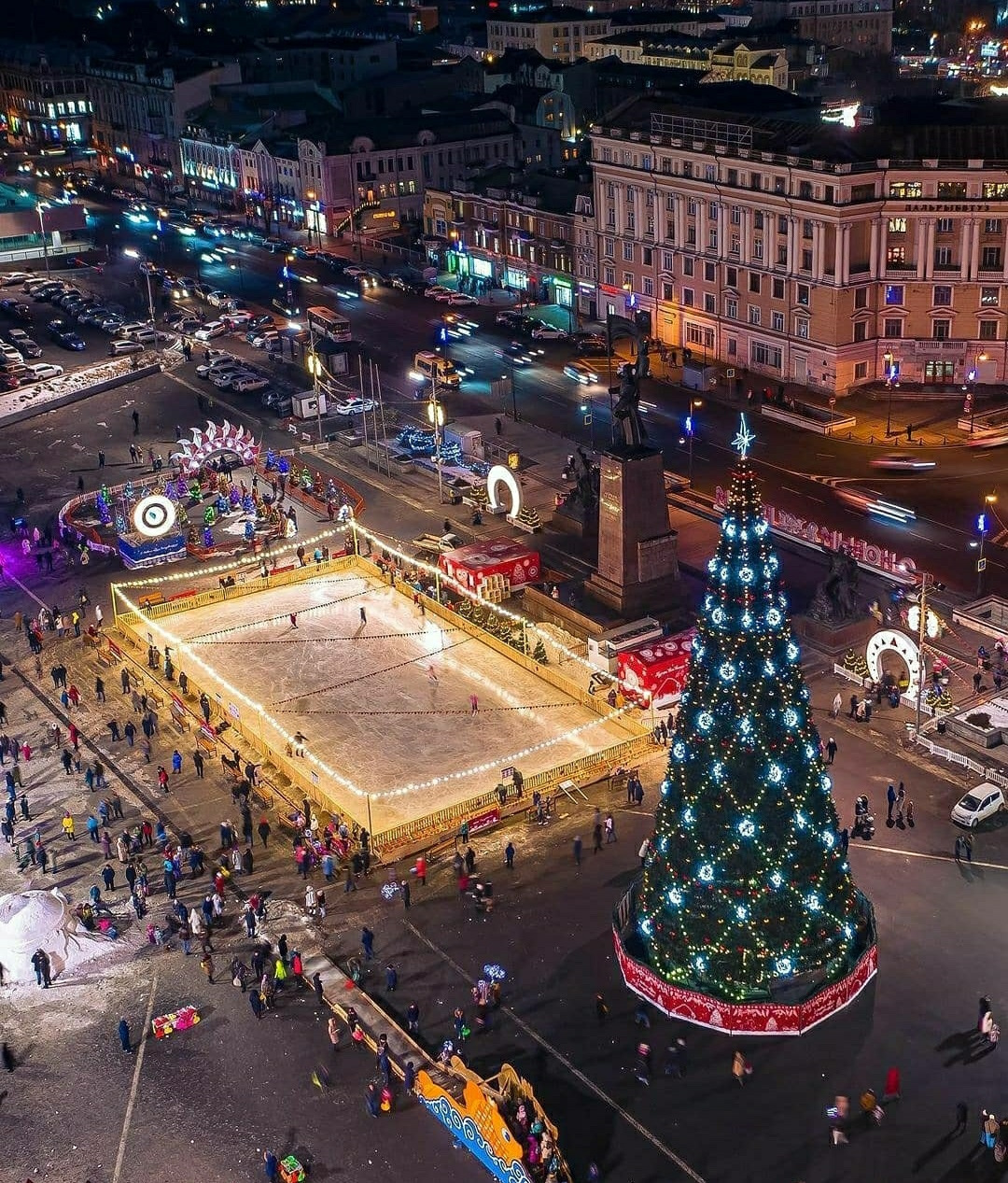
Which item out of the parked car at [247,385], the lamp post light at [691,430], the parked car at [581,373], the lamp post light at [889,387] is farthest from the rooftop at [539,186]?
the lamp post light at [889,387]

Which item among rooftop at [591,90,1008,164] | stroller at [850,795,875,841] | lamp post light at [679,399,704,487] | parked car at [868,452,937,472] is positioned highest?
rooftop at [591,90,1008,164]

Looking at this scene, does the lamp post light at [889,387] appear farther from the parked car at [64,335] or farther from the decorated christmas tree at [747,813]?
the parked car at [64,335]

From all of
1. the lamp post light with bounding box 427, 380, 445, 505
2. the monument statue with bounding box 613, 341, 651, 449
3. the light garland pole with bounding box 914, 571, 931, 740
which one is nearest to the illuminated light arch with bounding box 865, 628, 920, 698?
the light garland pole with bounding box 914, 571, 931, 740

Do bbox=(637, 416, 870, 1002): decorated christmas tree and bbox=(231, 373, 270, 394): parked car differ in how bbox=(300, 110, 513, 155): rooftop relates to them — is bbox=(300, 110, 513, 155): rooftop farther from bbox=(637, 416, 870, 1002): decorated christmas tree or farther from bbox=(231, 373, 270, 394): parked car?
bbox=(637, 416, 870, 1002): decorated christmas tree

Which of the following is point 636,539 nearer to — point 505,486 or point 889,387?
point 505,486

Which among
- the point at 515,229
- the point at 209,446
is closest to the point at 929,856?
the point at 209,446
